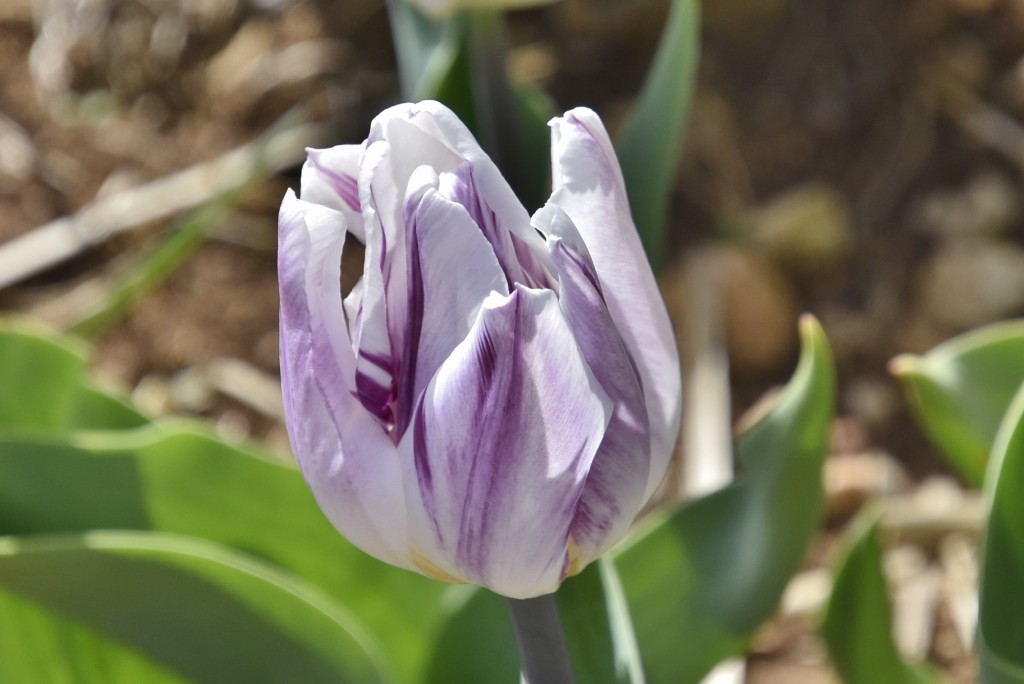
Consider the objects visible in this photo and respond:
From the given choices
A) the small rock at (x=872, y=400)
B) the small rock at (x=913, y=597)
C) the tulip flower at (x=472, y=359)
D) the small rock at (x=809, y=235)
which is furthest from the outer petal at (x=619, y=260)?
the small rock at (x=809, y=235)

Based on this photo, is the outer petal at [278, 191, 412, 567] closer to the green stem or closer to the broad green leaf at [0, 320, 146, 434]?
the broad green leaf at [0, 320, 146, 434]

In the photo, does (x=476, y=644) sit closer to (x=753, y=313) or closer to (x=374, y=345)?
(x=374, y=345)

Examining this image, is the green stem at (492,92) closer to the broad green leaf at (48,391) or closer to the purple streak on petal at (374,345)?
the broad green leaf at (48,391)

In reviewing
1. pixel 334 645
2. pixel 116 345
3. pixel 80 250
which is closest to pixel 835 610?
pixel 334 645

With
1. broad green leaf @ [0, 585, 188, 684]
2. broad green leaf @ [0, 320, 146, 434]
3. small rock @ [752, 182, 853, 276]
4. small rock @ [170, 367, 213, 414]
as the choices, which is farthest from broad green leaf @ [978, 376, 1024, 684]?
small rock @ [170, 367, 213, 414]

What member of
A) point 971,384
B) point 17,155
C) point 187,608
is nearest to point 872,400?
point 971,384

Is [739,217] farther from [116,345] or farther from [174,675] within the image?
[174,675]

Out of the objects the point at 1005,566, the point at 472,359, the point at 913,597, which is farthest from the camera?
the point at 913,597
